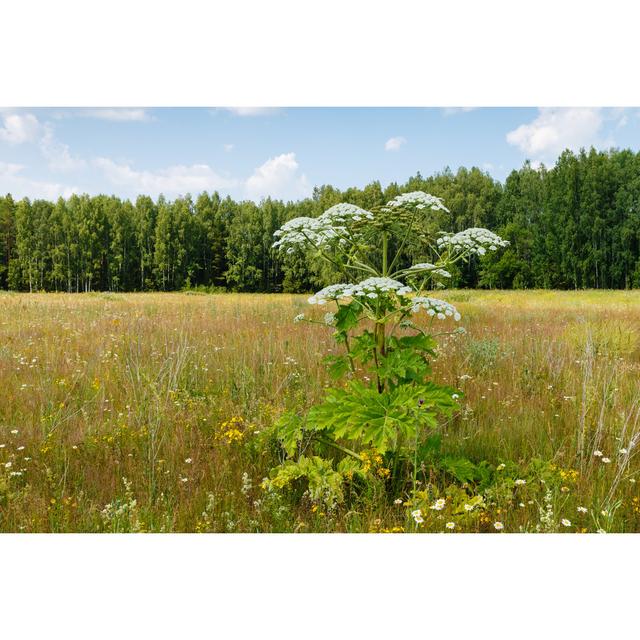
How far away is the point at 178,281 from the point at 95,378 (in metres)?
11.7

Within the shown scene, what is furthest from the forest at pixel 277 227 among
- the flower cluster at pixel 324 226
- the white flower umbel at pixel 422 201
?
the white flower umbel at pixel 422 201

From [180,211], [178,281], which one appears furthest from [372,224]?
[180,211]

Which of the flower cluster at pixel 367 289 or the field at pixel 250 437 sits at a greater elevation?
the flower cluster at pixel 367 289

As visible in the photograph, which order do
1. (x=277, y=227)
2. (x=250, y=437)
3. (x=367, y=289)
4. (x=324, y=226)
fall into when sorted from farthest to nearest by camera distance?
1. (x=277, y=227)
2. (x=250, y=437)
3. (x=324, y=226)
4. (x=367, y=289)

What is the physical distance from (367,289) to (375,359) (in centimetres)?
49

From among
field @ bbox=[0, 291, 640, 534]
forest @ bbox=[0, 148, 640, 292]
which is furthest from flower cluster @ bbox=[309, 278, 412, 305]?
forest @ bbox=[0, 148, 640, 292]

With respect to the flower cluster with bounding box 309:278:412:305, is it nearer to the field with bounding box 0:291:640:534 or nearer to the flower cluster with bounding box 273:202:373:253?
the flower cluster with bounding box 273:202:373:253

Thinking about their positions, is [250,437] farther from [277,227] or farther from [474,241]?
[277,227]

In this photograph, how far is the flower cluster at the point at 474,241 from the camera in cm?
255

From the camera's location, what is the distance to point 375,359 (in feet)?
8.21

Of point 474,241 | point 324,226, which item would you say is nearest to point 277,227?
point 324,226

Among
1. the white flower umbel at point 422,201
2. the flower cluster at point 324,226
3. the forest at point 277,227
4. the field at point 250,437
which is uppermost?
the forest at point 277,227

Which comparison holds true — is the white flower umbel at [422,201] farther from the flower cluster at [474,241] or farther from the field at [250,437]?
the field at [250,437]
